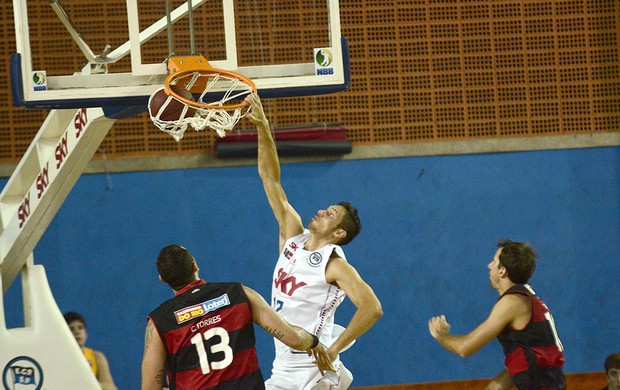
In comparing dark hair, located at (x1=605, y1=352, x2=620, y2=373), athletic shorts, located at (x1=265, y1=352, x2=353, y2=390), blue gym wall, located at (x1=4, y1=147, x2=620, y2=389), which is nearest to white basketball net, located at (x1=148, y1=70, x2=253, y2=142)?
athletic shorts, located at (x1=265, y1=352, x2=353, y2=390)

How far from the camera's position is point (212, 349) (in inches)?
208

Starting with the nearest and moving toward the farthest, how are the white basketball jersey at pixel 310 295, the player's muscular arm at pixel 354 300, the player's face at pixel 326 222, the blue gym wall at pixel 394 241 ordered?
1. the player's muscular arm at pixel 354 300
2. the white basketball jersey at pixel 310 295
3. the player's face at pixel 326 222
4. the blue gym wall at pixel 394 241

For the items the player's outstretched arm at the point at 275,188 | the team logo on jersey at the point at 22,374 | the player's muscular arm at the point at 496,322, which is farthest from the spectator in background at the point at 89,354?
the player's muscular arm at the point at 496,322

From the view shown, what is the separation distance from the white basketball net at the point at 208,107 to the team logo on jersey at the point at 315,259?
1.07 m

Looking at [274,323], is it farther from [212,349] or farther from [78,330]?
[78,330]

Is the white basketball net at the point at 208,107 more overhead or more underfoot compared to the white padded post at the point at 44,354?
more overhead

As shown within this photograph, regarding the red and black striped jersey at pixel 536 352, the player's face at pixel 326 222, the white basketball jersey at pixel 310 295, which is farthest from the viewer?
the player's face at pixel 326 222

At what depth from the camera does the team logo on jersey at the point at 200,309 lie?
524 centimetres

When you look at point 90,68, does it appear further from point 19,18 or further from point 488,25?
point 488,25

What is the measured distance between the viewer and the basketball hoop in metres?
5.82

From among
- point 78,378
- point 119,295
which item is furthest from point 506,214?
point 78,378

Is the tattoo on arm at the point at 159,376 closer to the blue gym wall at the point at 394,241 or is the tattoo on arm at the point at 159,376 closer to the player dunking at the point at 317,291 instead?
the player dunking at the point at 317,291

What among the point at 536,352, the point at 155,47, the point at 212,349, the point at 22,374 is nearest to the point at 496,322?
the point at 536,352

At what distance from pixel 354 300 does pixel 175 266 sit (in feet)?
4.76
